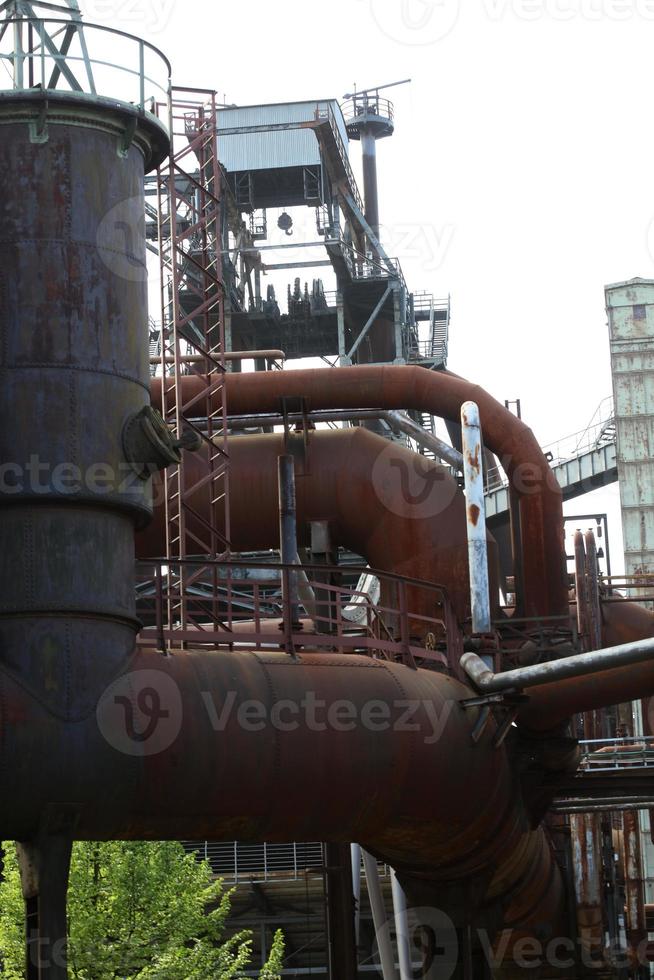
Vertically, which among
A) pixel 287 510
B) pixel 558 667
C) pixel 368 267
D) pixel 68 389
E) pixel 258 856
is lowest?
pixel 258 856

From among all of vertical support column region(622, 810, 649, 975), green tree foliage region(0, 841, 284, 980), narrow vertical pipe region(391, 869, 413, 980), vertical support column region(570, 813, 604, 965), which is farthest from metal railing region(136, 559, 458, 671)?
vertical support column region(622, 810, 649, 975)

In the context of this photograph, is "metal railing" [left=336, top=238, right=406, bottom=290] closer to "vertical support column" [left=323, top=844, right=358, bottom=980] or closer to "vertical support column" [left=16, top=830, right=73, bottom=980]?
"vertical support column" [left=323, top=844, right=358, bottom=980]

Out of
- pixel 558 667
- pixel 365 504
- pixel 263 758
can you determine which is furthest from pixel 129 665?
pixel 365 504

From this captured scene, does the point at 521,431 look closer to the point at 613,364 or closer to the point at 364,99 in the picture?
the point at 613,364

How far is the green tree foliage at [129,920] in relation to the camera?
23.5 m

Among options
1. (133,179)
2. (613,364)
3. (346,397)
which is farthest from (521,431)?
(613,364)

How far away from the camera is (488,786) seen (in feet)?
57.9

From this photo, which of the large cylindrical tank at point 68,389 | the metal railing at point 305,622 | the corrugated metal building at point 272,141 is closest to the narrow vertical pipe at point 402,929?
the metal railing at point 305,622

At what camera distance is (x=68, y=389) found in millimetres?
14867

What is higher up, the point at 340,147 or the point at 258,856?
the point at 340,147

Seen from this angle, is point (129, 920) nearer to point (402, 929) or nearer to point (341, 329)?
point (402, 929)

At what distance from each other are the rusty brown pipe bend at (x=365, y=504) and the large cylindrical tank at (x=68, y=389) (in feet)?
25.0

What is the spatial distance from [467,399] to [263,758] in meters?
9.22

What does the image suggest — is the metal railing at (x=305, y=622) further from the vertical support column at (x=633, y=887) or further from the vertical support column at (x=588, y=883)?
the vertical support column at (x=633, y=887)
